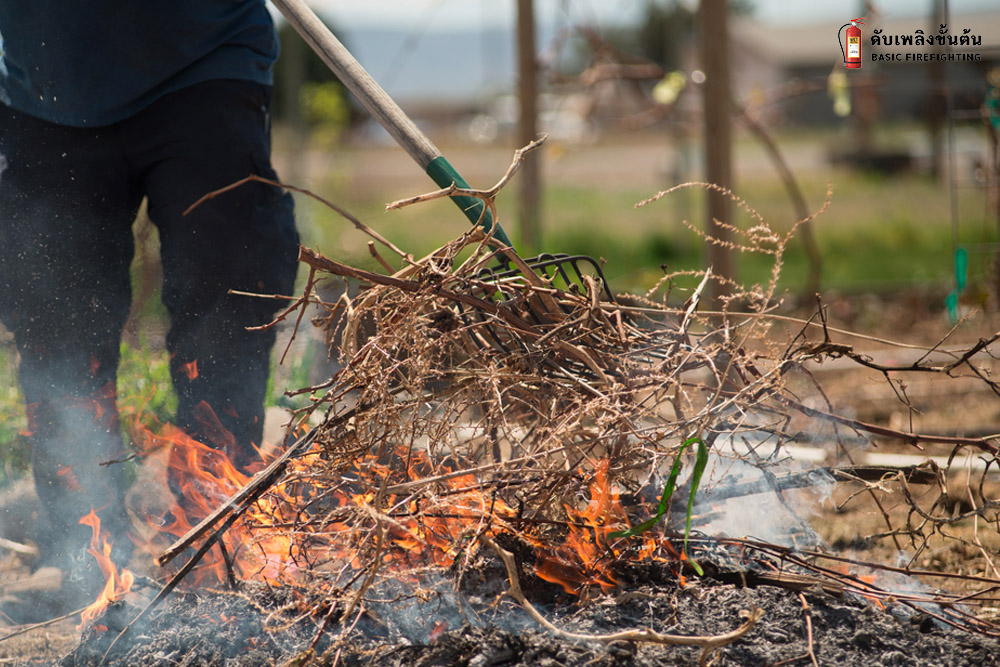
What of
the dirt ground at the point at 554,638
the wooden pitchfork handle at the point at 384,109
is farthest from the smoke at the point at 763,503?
the wooden pitchfork handle at the point at 384,109

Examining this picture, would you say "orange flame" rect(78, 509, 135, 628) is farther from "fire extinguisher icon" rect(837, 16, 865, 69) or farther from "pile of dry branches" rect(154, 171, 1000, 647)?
"fire extinguisher icon" rect(837, 16, 865, 69)

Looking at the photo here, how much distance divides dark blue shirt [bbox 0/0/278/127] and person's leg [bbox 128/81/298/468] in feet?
0.31

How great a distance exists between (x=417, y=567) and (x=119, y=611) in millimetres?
690

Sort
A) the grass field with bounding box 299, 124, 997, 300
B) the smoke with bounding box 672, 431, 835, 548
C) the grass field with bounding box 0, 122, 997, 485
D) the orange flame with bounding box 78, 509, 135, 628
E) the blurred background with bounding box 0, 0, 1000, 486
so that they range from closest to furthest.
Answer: the orange flame with bounding box 78, 509, 135, 628 → the smoke with bounding box 672, 431, 835, 548 → the grass field with bounding box 0, 122, 997, 485 → the blurred background with bounding box 0, 0, 1000, 486 → the grass field with bounding box 299, 124, 997, 300

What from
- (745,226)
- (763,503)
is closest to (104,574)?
(763,503)

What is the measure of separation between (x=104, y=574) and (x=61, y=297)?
82cm

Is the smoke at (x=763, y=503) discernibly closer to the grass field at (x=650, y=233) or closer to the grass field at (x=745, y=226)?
the grass field at (x=650, y=233)

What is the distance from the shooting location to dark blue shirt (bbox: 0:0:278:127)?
2438 mm

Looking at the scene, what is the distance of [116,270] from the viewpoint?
2.61 m

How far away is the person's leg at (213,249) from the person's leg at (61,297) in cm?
16

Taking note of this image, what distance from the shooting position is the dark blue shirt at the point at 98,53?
2438 mm

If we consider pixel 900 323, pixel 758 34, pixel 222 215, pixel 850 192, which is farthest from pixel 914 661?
pixel 758 34

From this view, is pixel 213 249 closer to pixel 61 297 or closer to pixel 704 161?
pixel 61 297

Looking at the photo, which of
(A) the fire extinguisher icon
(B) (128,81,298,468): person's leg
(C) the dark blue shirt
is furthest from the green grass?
(A) the fire extinguisher icon
